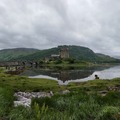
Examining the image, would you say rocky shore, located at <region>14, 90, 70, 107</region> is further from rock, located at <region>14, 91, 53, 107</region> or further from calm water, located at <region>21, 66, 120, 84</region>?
calm water, located at <region>21, 66, 120, 84</region>

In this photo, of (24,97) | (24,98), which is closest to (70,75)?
(24,97)

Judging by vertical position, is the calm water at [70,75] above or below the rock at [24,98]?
above

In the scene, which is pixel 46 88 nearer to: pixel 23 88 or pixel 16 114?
pixel 23 88

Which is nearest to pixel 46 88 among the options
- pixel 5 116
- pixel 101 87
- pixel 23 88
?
pixel 23 88

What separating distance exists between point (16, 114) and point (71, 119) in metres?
4.00

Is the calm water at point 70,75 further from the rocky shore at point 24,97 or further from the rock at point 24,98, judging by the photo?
the rock at point 24,98

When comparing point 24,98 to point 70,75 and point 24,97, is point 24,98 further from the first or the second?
point 70,75

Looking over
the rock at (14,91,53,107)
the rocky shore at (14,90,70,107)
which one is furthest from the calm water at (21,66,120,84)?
the rock at (14,91,53,107)

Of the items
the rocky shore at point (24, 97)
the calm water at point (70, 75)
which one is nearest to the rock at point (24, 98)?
the rocky shore at point (24, 97)

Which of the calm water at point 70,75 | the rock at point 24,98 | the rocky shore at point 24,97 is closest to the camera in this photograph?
the rock at point 24,98

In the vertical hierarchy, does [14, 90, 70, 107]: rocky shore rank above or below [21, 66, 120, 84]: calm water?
below

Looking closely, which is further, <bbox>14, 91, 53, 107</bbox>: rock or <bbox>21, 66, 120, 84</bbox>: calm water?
<bbox>21, 66, 120, 84</bbox>: calm water

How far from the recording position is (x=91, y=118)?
1850cm

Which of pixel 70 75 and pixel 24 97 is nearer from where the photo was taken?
pixel 24 97
